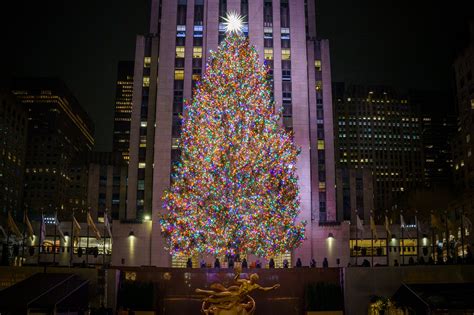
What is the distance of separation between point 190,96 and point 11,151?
95.5 metres

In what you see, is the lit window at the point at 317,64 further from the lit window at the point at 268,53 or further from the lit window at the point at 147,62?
the lit window at the point at 147,62

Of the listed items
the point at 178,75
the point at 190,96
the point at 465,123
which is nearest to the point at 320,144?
the point at 190,96

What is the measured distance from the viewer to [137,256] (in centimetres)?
6322

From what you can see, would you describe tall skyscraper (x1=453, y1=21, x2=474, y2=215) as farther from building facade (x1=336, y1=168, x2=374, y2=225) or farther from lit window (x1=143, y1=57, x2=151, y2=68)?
lit window (x1=143, y1=57, x2=151, y2=68)

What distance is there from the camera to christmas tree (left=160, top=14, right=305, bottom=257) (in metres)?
44.5

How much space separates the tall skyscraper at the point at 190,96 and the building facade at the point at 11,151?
79.0 m

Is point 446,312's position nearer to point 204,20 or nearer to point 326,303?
point 326,303

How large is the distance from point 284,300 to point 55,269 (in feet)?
46.3

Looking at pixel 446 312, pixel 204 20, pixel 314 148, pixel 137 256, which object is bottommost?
pixel 446 312

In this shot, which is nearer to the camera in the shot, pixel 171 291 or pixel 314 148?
pixel 171 291

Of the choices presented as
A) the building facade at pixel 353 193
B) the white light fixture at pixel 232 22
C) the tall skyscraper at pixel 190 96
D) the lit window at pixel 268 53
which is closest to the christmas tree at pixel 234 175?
the tall skyscraper at pixel 190 96

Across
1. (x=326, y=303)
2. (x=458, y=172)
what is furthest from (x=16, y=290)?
(x=458, y=172)

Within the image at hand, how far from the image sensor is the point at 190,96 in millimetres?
67750

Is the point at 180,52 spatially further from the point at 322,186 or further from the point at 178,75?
the point at 322,186
